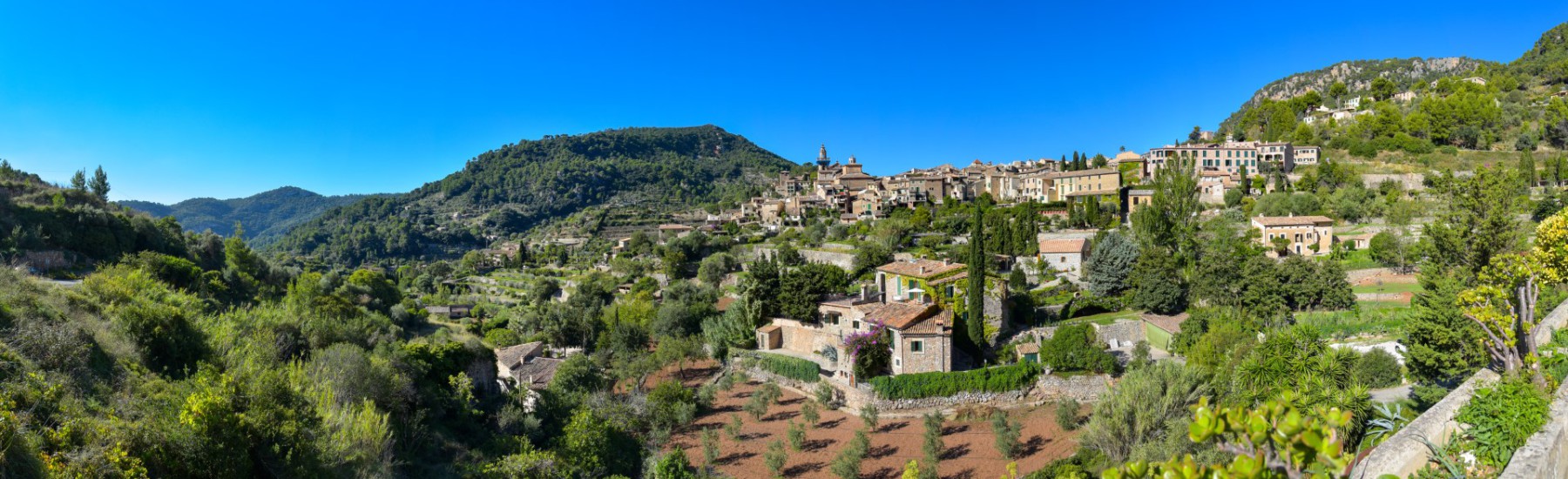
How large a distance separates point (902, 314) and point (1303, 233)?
26652mm

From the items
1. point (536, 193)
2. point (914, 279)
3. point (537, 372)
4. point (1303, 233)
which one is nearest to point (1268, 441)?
point (914, 279)

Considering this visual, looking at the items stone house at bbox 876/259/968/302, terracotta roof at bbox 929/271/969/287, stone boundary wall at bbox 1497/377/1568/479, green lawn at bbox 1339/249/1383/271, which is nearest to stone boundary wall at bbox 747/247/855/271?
stone house at bbox 876/259/968/302

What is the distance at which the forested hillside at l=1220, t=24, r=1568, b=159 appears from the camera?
5694 centimetres

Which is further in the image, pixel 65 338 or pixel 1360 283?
pixel 1360 283

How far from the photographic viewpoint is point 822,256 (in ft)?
152

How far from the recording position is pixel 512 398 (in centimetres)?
1892

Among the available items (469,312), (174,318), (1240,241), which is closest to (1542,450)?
(174,318)

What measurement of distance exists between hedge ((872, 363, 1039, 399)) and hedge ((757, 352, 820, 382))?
3.27 metres

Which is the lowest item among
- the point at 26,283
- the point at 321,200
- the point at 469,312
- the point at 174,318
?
the point at 469,312

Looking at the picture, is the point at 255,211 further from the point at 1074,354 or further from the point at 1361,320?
the point at 1361,320

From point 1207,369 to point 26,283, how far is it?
27.6 meters

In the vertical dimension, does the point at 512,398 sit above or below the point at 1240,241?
below

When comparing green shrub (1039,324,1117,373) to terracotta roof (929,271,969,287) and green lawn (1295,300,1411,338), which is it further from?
green lawn (1295,300,1411,338)

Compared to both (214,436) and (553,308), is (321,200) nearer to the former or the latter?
(553,308)
